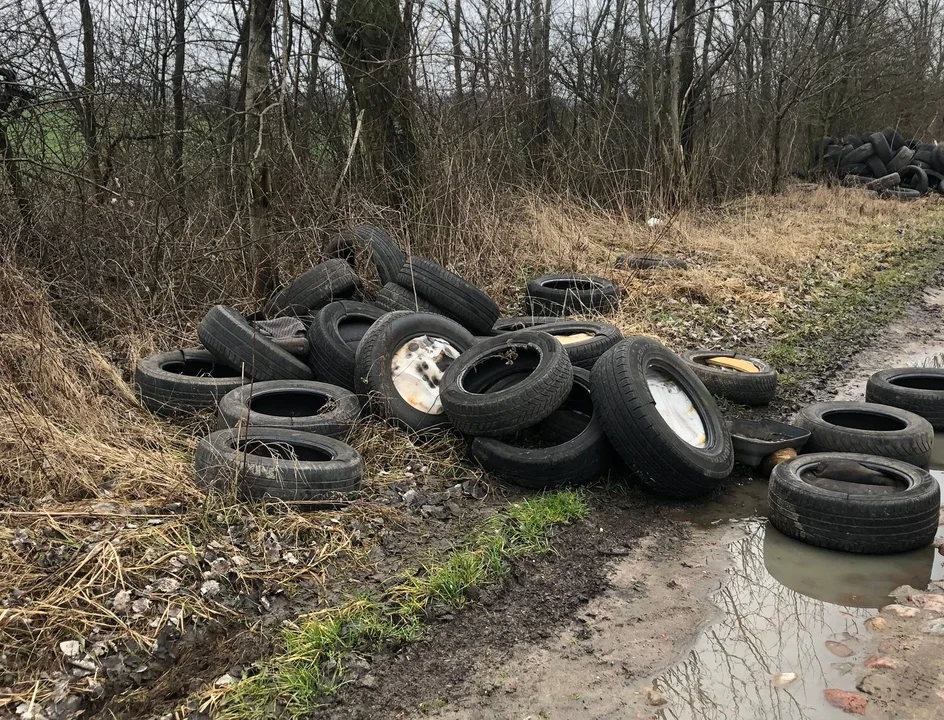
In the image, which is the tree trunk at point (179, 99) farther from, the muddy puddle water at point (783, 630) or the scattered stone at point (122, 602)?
the muddy puddle water at point (783, 630)

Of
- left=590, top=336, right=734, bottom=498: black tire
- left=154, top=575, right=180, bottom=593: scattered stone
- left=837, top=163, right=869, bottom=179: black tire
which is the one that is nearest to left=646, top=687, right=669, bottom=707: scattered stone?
left=590, top=336, right=734, bottom=498: black tire

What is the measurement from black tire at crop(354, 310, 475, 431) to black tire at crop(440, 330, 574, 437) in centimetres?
27

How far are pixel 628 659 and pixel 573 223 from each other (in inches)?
336

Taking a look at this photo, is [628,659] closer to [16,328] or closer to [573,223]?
[16,328]

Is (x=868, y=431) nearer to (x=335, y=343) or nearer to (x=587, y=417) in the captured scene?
(x=587, y=417)

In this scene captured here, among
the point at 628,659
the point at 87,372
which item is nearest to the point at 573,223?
the point at 87,372

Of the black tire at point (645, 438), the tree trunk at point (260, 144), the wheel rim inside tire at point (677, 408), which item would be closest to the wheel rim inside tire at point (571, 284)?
the tree trunk at point (260, 144)

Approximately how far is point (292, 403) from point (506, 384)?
160 centimetres

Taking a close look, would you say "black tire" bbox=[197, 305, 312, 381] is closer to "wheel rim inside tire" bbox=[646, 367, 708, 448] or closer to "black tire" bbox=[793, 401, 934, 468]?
"wheel rim inside tire" bbox=[646, 367, 708, 448]

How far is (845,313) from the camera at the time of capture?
9.08 meters

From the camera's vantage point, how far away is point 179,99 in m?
9.17

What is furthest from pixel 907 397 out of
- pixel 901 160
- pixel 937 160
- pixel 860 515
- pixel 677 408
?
pixel 937 160

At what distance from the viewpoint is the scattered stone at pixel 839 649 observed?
328 centimetres

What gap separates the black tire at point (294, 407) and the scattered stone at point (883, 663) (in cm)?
325
